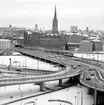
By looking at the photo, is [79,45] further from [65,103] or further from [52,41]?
[65,103]

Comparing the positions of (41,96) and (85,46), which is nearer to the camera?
(41,96)

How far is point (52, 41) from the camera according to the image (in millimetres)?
103625

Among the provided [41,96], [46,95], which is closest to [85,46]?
[46,95]

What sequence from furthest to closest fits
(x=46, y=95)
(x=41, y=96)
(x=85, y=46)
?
(x=85, y=46)
(x=46, y=95)
(x=41, y=96)

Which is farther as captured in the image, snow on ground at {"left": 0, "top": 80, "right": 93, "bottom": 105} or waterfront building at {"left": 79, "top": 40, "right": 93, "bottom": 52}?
waterfront building at {"left": 79, "top": 40, "right": 93, "bottom": 52}

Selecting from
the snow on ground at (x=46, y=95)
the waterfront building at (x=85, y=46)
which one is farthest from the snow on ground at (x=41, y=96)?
the waterfront building at (x=85, y=46)

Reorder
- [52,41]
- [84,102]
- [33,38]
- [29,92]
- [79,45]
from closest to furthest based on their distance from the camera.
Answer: [84,102]
[29,92]
[79,45]
[52,41]
[33,38]

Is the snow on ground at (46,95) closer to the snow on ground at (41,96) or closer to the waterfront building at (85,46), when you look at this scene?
the snow on ground at (41,96)

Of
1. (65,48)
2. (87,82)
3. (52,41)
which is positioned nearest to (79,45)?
(65,48)

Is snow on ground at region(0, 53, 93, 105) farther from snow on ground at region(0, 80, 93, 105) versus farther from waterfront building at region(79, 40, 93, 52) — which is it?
waterfront building at region(79, 40, 93, 52)

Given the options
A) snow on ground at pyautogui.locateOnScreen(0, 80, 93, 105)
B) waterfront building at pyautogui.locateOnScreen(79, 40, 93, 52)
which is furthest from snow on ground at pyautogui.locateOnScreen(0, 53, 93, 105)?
waterfront building at pyautogui.locateOnScreen(79, 40, 93, 52)

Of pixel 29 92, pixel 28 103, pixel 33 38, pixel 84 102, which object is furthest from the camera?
pixel 33 38

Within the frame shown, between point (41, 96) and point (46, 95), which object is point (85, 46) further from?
point (41, 96)

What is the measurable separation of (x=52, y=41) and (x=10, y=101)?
81.7m
